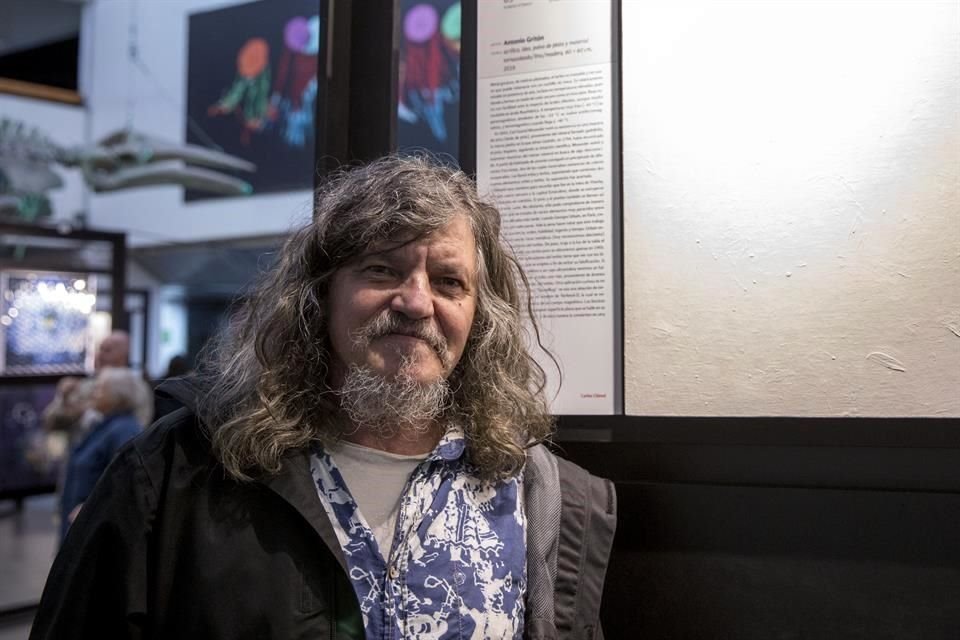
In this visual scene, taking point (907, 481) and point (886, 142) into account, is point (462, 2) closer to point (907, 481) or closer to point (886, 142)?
point (886, 142)

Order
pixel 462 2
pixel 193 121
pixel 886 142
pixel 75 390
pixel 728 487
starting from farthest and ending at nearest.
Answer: pixel 193 121
pixel 75 390
pixel 462 2
pixel 728 487
pixel 886 142

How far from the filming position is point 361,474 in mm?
1456

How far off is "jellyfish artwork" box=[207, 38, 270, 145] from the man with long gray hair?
26.3 feet

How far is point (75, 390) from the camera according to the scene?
550 centimetres

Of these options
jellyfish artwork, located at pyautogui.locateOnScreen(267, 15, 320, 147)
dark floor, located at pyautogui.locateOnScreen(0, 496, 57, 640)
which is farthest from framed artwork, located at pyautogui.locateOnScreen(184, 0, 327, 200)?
dark floor, located at pyautogui.locateOnScreen(0, 496, 57, 640)

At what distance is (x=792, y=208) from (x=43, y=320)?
652 centimetres

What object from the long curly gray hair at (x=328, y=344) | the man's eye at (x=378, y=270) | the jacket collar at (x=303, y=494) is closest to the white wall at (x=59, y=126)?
the long curly gray hair at (x=328, y=344)

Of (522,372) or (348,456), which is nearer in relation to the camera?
(348,456)

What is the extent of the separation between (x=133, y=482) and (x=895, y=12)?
5.62 ft

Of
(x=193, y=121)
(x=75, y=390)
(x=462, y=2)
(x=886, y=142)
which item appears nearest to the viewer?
(x=886, y=142)

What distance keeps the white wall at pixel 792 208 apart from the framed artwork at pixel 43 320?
237 inches

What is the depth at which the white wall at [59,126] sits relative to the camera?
10762mm

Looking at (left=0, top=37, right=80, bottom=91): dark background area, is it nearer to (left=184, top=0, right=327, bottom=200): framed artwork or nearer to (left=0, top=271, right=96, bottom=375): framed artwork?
(left=184, top=0, right=327, bottom=200): framed artwork

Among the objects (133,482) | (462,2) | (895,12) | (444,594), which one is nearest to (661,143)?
(895,12)
